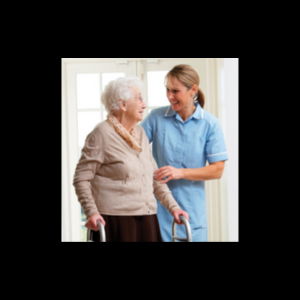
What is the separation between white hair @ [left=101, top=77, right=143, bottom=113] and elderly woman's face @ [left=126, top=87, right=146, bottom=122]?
25 mm

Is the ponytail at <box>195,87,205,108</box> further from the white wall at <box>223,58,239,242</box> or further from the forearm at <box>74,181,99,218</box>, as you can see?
the forearm at <box>74,181,99,218</box>

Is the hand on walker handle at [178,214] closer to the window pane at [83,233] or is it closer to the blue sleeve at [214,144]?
the blue sleeve at [214,144]

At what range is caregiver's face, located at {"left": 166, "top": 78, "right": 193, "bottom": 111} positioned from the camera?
2.33m

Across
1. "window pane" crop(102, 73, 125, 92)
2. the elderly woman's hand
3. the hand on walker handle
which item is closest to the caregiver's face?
"window pane" crop(102, 73, 125, 92)

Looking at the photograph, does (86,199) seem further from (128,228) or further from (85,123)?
(85,123)

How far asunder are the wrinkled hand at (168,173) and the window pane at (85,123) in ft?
1.57

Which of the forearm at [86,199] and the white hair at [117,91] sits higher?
the white hair at [117,91]

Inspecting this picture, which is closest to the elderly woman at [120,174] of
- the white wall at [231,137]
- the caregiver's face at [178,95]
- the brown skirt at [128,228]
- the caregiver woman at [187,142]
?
the brown skirt at [128,228]

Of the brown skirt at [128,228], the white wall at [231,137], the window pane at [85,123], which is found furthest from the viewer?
the white wall at [231,137]

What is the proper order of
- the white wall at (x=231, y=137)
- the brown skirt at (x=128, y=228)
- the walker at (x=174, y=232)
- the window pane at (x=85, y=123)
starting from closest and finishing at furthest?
1. the walker at (x=174, y=232)
2. the brown skirt at (x=128, y=228)
3. the window pane at (x=85, y=123)
4. the white wall at (x=231, y=137)

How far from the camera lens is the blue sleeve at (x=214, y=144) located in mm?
2350

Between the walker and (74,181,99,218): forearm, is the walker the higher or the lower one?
the lower one

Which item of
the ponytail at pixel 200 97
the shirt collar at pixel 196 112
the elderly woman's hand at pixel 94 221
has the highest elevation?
the ponytail at pixel 200 97
